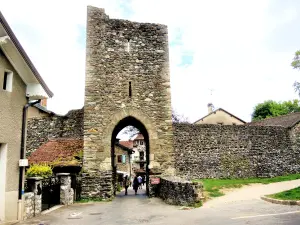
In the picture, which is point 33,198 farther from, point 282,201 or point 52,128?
point 52,128

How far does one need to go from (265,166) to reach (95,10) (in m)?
14.8

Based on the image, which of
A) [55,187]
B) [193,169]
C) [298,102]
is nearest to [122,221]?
[55,187]

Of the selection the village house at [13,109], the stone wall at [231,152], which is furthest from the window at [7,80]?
the stone wall at [231,152]


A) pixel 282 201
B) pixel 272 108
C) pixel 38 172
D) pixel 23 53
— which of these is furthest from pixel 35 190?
pixel 272 108

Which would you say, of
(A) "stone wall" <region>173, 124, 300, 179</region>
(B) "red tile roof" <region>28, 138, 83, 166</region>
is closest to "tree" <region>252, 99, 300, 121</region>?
(A) "stone wall" <region>173, 124, 300, 179</region>

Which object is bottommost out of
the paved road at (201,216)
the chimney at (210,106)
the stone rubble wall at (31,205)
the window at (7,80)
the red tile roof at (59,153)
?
the paved road at (201,216)

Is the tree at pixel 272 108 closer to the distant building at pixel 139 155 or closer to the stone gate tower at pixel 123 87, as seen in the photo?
the distant building at pixel 139 155

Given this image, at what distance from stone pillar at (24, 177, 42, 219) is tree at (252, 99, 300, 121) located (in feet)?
148

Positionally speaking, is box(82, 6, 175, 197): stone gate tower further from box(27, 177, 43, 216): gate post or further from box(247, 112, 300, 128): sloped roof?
box(247, 112, 300, 128): sloped roof

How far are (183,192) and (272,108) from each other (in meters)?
42.6

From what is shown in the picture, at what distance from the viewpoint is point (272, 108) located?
160 feet

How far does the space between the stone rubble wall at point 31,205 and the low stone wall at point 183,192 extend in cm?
481

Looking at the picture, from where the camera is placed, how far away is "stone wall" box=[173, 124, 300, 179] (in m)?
19.1

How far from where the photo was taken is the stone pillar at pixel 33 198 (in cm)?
851
